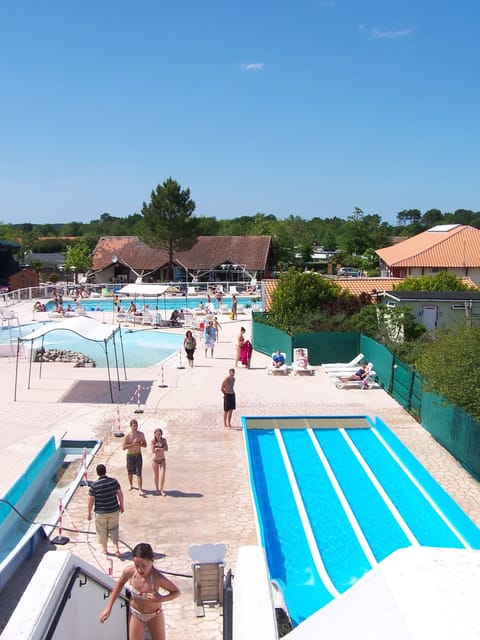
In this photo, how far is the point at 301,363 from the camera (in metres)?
19.3

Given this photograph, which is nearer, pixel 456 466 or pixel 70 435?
pixel 456 466

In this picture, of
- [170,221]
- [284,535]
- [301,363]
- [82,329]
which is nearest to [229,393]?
[284,535]

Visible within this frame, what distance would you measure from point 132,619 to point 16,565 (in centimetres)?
313

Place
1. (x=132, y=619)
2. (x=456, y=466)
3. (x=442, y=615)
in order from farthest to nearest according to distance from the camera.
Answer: (x=456, y=466) → (x=132, y=619) → (x=442, y=615)

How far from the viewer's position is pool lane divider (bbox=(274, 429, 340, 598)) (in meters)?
8.31

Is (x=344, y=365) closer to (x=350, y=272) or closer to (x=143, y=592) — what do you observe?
(x=143, y=592)

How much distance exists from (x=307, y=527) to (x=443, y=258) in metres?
38.2

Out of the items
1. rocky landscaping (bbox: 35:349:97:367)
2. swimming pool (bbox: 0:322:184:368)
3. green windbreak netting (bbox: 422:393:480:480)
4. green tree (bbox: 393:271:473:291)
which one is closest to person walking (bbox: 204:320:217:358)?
swimming pool (bbox: 0:322:184:368)

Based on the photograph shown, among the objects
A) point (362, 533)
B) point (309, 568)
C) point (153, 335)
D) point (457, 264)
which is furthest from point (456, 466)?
point (457, 264)

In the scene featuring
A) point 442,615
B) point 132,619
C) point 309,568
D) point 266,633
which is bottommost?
point 309,568

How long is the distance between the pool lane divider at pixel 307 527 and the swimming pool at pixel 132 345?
425 inches

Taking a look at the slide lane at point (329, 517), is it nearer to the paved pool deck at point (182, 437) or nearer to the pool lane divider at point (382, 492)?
the pool lane divider at point (382, 492)

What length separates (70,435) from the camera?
13.1 metres

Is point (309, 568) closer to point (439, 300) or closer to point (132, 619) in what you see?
point (132, 619)
